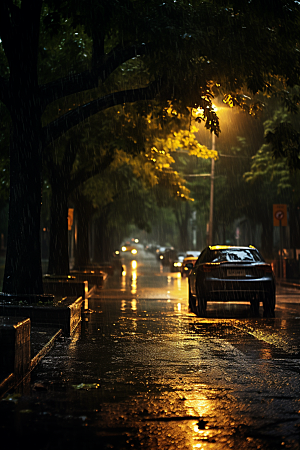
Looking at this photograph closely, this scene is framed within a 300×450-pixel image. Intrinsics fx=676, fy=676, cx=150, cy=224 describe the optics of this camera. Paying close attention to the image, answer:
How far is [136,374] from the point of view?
7.79 metres

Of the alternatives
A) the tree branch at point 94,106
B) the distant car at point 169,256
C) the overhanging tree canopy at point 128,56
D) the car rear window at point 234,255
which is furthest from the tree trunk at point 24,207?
the distant car at point 169,256

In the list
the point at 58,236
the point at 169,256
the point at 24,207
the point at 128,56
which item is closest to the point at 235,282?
the point at 24,207

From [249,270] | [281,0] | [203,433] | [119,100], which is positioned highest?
[281,0]

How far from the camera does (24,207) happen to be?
42.5ft

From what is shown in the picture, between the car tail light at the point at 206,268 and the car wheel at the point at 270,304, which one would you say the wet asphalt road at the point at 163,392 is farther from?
the car tail light at the point at 206,268

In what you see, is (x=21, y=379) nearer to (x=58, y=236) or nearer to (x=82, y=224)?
(x=58, y=236)

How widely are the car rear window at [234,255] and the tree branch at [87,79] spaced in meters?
4.91

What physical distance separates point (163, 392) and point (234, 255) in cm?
930

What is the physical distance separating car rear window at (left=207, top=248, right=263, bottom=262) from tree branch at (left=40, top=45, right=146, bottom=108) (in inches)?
193

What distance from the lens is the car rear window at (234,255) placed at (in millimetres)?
15656

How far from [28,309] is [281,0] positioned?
712 cm

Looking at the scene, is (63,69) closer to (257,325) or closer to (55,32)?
(55,32)

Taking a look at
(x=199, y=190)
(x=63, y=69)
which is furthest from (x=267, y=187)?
(x=63, y=69)

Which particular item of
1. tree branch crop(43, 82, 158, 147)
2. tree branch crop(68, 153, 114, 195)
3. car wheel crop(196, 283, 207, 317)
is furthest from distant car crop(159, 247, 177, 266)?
A: tree branch crop(43, 82, 158, 147)
